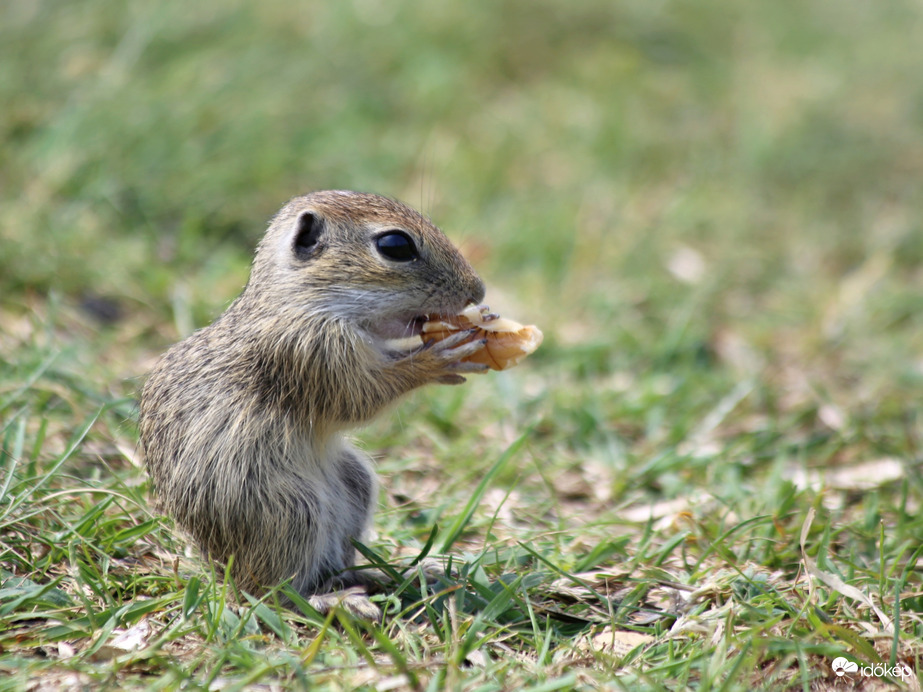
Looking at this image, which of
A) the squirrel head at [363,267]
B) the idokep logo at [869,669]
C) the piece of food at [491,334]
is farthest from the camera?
the piece of food at [491,334]

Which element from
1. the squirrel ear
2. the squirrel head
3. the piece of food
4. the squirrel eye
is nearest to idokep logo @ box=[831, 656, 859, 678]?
the piece of food

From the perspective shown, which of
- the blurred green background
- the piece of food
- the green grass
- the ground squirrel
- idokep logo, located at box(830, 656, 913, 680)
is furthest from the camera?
the blurred green background

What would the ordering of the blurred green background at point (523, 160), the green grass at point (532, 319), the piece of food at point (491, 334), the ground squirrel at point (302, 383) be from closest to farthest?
the green grass at point (532, 319) < the ground squirrel at point (302, 383) < the piece of food at point (491, 334) < the blurred green background at point (523, 160)

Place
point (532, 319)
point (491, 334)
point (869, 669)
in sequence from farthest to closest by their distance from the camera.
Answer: point (532, 319)
point (491, 334)
point (869, 669)

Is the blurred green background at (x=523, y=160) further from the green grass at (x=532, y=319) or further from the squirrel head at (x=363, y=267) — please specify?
the squirrel head at (x=363, y=267)

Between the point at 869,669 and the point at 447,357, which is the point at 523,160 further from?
the point at 869,669

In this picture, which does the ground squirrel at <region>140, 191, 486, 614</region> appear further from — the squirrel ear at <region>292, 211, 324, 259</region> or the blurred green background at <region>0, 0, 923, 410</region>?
the blurred green background at <region>0, 0, 923, 410</region>

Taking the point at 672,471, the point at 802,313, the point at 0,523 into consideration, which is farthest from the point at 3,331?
the point at 802,313

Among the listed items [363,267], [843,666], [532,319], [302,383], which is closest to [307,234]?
[363,267]

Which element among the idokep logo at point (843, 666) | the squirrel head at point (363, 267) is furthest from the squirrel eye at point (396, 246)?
the idokep logo at point (843, 666)
